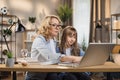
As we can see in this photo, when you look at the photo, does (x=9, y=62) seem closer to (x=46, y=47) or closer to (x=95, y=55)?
(x=46, y=47)

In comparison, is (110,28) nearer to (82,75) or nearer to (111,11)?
(111,11)

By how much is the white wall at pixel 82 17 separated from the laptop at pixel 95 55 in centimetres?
490

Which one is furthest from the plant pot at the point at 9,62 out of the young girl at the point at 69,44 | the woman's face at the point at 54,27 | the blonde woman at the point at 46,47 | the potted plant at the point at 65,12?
the potted plant at the point at 65,12

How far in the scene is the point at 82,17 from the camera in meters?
7.38

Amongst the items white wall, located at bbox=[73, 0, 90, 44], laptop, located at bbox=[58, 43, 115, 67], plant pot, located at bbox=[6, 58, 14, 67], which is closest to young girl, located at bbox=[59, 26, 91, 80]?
laptop, located at bbox=[58, 43, 115, 67]

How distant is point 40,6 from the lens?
316 inches

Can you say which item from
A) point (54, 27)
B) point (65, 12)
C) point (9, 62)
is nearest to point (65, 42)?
point (54, 27)

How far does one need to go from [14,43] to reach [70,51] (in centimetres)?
534

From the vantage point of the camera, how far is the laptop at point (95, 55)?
1.98 meters

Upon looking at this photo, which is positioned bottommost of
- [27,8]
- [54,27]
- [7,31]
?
[54,27]

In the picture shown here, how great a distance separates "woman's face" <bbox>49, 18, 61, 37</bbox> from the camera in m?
2.46

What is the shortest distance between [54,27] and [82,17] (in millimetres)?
4989

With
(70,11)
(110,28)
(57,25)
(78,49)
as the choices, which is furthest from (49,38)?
(70,11)

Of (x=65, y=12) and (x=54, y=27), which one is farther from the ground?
(x=65, y=12)
